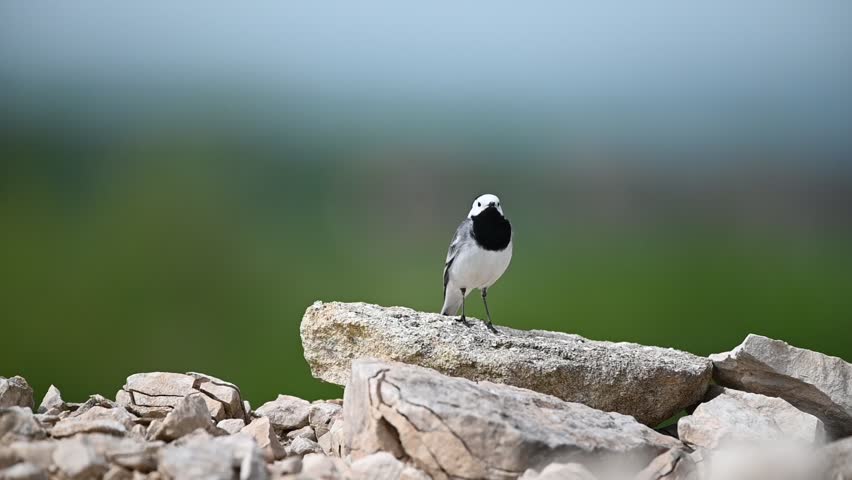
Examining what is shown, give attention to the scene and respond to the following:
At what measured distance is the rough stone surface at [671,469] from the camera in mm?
4332

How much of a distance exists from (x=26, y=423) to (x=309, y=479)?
1.64 m

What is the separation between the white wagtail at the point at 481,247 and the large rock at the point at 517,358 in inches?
19.8

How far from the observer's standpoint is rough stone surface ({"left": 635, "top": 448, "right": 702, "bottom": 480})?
14.2 feet

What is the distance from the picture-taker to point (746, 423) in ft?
17.4

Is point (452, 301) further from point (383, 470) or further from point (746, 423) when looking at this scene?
point (383, 470)

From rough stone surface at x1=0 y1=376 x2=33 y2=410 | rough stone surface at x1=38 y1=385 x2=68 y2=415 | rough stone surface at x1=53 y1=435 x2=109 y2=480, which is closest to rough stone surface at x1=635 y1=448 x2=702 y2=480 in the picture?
rough stone surface at x1=53 y1=435 x2=109 y2=480

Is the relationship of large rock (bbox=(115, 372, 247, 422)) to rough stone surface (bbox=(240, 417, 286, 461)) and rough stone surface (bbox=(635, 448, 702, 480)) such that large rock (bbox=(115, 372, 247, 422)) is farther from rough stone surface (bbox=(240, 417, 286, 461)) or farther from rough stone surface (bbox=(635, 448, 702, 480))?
rough stone surface (bbox=(635, 448, 702, 480))

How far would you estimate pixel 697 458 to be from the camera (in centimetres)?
Answer: 468

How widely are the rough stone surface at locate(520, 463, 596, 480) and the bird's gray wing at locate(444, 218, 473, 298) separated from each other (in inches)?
103

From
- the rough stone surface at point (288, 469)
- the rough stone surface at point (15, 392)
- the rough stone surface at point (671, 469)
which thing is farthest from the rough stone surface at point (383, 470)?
A: the rough stone surface at point (15, 392)

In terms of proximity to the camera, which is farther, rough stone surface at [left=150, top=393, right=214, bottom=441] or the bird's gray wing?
the bird's gray wing

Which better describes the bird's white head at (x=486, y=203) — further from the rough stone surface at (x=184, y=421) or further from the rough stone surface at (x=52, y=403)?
the rough stone surface at (x=52, y=403)

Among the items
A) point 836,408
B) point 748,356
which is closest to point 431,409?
point 748,356

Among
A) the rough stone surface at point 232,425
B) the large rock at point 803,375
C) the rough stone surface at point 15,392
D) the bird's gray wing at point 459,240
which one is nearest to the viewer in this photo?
the rough stone surface at point 232,425
